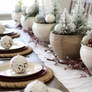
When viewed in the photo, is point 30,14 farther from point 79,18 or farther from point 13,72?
point 13,72

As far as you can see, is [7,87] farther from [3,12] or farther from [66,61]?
[3,12]

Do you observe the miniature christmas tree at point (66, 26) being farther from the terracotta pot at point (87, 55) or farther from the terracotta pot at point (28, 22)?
the terracotta pot at point (28, 22)

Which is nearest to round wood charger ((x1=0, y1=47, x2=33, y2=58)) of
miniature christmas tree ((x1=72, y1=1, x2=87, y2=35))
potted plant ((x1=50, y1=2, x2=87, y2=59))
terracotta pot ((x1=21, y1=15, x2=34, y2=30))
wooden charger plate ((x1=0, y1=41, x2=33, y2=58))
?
wooden charger plate ((x1=0, y1=41, x2=33, y2=58))

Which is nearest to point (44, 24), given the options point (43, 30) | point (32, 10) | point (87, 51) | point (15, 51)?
point (43, 30)

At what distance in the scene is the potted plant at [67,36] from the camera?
1024mm

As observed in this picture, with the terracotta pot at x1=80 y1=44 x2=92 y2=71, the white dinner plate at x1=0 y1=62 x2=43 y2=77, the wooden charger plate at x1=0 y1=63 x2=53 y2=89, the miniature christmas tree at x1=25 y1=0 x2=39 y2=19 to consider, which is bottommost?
the wooden charger plate at x1=0 y1=63 x2=53 y2=89

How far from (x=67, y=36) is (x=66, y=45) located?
1.6 inches

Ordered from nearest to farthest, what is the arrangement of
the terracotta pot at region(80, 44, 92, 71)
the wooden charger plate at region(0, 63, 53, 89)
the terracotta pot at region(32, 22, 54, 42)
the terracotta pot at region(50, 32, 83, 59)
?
1. the wooden charger plate at region(0, 63, 53, 89)
2. the terracotta pot at region(80, 44, 92, 71)
3. the terracotta pot at region(50, 32, 83, 59)
4. the terracotta pot at region(32, 22, 54, 42)

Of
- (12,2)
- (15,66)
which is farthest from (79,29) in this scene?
(12,2)

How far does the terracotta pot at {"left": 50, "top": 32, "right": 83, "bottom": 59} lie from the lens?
1.02 m

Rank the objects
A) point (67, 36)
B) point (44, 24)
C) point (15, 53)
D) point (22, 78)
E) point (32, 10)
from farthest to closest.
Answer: point (32, 10), point (44, 24), point (15, 53), point (67, 36), point (22, 78)

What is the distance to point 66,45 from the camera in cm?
103

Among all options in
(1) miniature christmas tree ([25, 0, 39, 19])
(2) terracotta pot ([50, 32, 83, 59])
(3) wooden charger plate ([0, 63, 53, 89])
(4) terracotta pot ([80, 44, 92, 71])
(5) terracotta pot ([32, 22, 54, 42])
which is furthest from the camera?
(1) miniature christmas tree ([25, 0, 39, 19])

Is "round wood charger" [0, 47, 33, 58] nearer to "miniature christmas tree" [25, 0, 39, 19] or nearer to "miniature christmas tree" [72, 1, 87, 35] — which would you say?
"miniature christmas tree" [72, 1, 87, 35]
